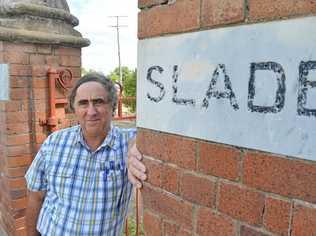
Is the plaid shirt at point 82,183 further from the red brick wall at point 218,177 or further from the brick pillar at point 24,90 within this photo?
the brick pillar at point 24,90

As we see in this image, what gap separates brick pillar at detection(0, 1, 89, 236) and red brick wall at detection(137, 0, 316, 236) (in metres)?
1.80

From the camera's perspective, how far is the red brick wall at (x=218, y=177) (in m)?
0.82

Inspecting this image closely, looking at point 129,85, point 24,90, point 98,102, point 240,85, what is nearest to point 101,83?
point 98,102

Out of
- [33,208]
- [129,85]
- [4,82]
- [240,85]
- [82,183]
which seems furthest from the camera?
[129,85]

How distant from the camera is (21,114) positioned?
112 inches

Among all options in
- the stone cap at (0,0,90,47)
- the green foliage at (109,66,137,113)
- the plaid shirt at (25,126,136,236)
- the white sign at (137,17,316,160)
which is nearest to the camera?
the white sign at (137,17,316,160)

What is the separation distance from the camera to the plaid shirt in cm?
192

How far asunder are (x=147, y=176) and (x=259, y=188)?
512mm

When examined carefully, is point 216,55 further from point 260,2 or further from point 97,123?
point 97,123

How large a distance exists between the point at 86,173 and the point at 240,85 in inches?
49.8

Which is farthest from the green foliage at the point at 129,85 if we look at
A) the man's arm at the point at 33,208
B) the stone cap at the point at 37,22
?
the man's arm at the point at 33,208

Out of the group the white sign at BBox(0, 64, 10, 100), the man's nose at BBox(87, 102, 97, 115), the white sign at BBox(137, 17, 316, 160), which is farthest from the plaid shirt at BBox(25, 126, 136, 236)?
the white sign at BBox(0, 64, 10, 100)

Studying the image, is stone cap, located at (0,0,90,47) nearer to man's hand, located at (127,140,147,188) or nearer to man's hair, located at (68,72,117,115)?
man's hair, located at (68,72,117,115)

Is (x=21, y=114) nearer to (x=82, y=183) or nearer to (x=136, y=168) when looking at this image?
(x=82, y=183)
